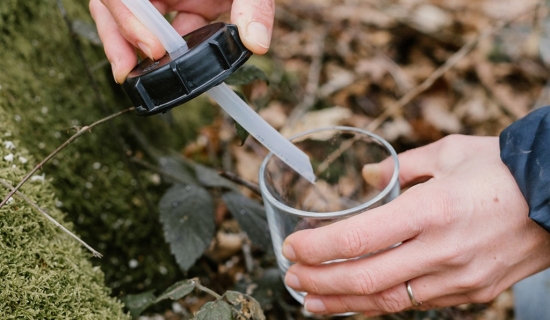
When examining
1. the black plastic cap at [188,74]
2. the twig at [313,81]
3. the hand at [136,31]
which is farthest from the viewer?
the twig at [313,81]

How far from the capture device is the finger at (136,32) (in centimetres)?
99

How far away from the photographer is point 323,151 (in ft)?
4.42

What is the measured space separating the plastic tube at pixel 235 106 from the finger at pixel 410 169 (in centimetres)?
16

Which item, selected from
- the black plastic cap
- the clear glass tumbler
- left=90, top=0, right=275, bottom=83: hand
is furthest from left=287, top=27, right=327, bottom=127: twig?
the black plastic cap

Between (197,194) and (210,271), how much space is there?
0.36 meters

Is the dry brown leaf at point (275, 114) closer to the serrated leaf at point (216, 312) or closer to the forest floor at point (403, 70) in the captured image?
the forest floor at point (403, 70)

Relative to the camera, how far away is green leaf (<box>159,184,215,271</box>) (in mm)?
1239

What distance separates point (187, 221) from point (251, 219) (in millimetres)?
179


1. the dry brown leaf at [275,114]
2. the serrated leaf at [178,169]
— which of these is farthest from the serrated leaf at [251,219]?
the dry brown leaf at [275,114]

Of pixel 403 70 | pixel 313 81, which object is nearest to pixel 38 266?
pixel 313 81

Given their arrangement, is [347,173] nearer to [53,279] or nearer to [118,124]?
[118,124]

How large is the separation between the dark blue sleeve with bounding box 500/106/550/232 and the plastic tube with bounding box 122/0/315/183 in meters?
0.46

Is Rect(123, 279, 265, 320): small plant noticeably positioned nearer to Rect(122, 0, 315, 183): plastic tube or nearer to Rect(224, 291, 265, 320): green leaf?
Rect(224, 291, 265, 320): green leaf

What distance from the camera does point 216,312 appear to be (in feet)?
3.31
